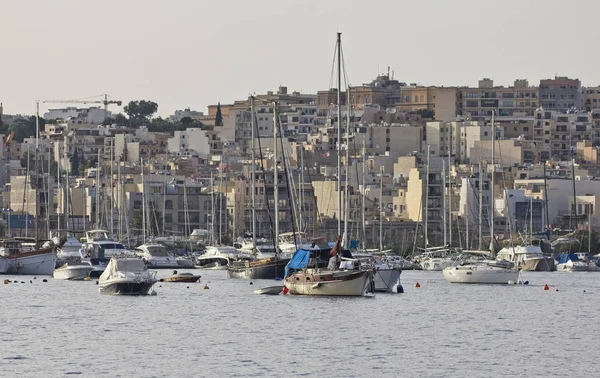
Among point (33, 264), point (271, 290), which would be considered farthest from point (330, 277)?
point (33, 264)

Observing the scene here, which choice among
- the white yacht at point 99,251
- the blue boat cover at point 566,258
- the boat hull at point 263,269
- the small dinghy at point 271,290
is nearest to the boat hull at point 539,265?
the blue boat cover at point 566,258

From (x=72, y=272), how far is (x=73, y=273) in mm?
63

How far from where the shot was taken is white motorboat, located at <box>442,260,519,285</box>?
82062 millimetres

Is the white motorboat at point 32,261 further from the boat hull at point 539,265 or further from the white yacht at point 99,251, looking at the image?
the boat hull at point 539,265

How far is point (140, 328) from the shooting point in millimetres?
53562

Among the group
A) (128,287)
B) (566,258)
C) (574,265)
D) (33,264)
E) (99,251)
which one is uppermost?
(99,251)

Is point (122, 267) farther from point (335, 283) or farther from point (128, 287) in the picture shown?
point (335, 283)

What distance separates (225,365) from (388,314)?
1604cm

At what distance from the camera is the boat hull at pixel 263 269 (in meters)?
80.9

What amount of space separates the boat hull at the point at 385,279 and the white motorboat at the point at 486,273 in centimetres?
1082

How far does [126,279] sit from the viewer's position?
225 ft

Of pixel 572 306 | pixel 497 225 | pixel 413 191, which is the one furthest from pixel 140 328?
pixel 413 191

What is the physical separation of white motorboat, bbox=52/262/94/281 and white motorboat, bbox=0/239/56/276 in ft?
10.2

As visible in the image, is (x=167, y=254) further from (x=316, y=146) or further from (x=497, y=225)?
(x=316, y=146)
